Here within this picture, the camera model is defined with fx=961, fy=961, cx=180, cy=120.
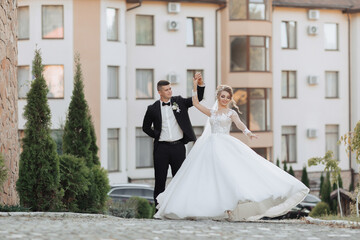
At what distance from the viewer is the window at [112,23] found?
1614 inches

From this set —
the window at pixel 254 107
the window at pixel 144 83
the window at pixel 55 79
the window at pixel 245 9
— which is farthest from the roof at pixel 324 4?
the window at pixel 55 79

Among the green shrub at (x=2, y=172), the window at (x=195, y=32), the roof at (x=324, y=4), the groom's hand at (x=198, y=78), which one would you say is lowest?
the green shrub at (x=2, y=172)

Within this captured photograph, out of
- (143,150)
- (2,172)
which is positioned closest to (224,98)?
(2,172)

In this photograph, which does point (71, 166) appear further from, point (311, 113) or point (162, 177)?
point (311, 113)

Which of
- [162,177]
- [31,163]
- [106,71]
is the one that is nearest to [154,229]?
[162,177]

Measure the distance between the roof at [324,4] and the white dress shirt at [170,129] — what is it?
31.4 metres

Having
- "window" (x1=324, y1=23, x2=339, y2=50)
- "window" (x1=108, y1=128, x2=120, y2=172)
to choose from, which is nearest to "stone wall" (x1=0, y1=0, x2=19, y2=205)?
"window" (x1=108, y1=128, x2=120, y2=172)

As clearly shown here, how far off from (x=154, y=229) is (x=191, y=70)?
33.6 metres

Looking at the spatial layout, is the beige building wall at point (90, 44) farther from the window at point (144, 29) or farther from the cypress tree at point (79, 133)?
the cypress tree at point (79, 133)

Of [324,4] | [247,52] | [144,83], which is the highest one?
[324,4]

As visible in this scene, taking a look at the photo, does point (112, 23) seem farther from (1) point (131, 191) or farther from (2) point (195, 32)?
(1) point (131, 191)

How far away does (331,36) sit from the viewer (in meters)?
48.3

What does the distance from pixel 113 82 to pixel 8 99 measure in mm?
24955

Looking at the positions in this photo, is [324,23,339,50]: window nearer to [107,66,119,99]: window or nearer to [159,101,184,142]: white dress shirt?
[107,66,119,99]: window
